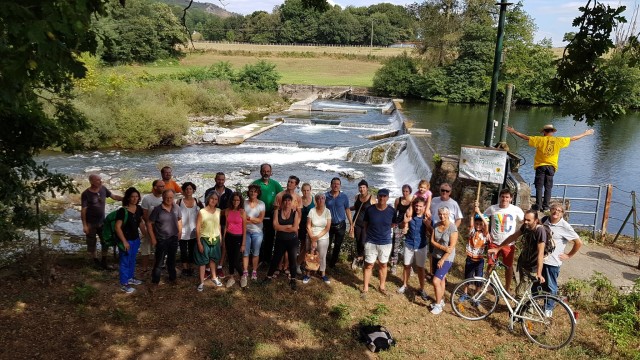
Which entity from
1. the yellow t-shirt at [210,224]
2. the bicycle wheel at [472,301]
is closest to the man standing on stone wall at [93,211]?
the yellow t-shirt at [210,224]

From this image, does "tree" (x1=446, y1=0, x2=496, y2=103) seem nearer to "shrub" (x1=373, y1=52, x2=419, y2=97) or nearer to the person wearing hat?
"shrub" (x1=373, y1=52, x2=419, y2=97)

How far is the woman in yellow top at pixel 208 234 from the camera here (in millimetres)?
6496

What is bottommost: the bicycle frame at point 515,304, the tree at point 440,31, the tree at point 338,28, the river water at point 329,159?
the river water at point 329,159

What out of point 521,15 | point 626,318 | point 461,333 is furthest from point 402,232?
point 521,15

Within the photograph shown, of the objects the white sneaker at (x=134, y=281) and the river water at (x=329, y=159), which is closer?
the white sneaker at (x=134, y=281)

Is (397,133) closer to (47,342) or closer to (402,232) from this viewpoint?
(402,232)

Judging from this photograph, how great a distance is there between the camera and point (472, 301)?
20.8 ft

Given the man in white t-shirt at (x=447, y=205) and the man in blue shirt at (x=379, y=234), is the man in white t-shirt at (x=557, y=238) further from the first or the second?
the man in blue shirt at (x=379, y=234)

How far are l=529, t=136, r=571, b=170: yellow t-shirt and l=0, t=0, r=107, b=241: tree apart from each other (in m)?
7.67

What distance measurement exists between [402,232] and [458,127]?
88.8 feet

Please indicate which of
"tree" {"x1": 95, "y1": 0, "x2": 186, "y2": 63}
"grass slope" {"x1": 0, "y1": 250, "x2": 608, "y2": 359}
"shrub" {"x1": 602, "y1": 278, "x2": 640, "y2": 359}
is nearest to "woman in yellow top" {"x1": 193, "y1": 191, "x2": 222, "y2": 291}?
"grass slope" {"x1": 0, "y1": 250, "x2": 608, "y2": 359}

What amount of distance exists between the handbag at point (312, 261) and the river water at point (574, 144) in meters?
4.41

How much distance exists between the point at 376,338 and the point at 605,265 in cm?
496

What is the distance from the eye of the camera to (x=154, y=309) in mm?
6090
